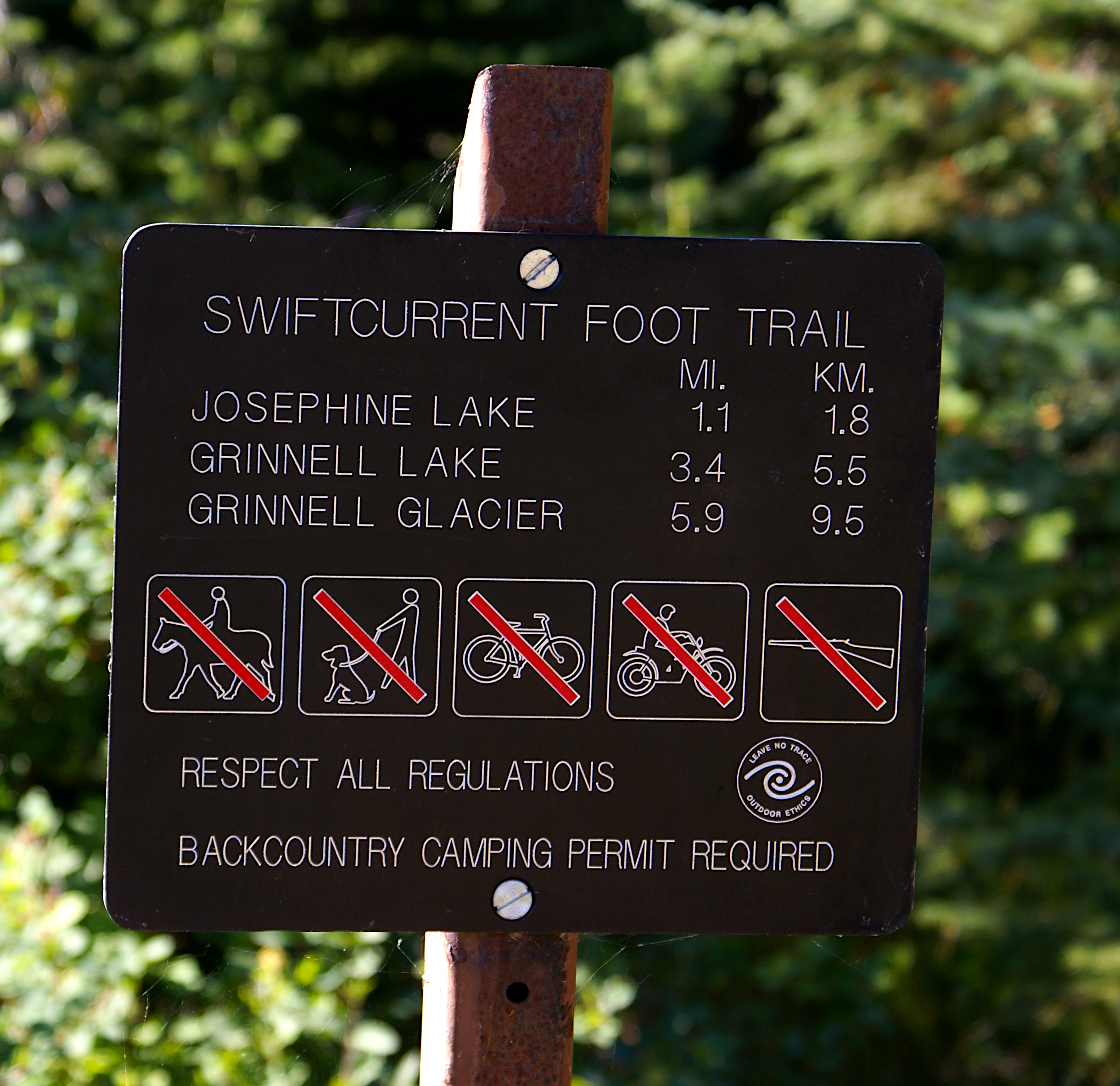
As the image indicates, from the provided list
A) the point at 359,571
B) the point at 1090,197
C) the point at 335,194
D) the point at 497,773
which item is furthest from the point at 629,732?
the point at 335,194

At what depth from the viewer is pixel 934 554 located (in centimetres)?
352

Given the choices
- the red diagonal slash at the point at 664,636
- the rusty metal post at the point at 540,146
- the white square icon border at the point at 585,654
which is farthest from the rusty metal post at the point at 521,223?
the red diagonal slash at the point at 664,636

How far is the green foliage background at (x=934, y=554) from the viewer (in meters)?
2.22

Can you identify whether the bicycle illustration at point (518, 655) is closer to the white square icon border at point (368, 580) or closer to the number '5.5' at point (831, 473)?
the white square icon border at point (368, 580)

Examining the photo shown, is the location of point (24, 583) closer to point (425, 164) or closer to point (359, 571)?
point (359, 571)

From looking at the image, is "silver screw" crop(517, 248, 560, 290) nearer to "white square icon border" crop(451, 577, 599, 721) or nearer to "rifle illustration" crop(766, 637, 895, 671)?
"white square icon border" crop(451, 577, 599, 721)

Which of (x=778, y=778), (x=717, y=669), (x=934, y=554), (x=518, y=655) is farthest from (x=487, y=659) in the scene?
(x=934, y=554)

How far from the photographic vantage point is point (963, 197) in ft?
13.5

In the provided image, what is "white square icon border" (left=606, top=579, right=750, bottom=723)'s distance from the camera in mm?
1298

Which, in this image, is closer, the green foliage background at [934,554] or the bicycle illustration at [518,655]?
the bicycle illustration at [518,655]

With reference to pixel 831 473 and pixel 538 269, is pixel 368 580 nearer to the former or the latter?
pixel 538 269

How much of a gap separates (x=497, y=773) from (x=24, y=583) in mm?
1511

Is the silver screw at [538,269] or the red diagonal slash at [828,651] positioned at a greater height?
the silver screw at [538,269]

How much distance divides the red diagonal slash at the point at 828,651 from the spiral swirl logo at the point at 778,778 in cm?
10
